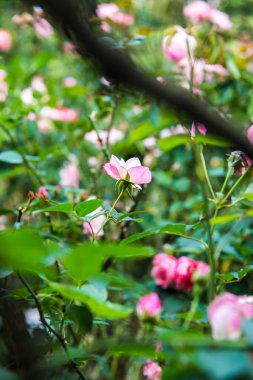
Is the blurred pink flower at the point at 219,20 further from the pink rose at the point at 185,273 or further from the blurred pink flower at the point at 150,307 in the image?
the blurred pink flower at the point at 150,307

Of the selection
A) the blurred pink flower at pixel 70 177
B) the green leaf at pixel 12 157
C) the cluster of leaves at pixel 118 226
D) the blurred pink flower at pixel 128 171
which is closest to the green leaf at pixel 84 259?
the cluster of leaves at pixel 118 226

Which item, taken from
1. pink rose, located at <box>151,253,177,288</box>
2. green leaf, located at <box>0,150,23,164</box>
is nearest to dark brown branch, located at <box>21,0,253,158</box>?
pink rose, located at <box>151,253,177,288</box>

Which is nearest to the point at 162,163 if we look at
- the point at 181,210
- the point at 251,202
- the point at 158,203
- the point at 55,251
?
the point at 158,203

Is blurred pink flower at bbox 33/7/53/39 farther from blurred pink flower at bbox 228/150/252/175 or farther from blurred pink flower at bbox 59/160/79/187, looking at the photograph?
blurred pink flower at bbox 59/160/79/187

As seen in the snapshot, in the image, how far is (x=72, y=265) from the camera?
15.1 inches

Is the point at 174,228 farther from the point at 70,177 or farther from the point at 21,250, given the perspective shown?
the point at 70,177

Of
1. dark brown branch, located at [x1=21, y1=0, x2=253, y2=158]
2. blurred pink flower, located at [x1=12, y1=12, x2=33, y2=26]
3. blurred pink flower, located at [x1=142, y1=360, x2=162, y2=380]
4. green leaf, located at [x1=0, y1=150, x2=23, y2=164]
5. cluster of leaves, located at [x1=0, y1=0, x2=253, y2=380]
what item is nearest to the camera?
dark brown branch, located at [x1=21, y1=0, x2=253, y2=158]

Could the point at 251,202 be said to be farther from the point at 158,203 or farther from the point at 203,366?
the point at 158,203

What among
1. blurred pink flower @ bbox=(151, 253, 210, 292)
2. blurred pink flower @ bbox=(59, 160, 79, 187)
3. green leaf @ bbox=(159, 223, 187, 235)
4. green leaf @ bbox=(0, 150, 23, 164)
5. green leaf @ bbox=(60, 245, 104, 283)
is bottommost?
blurred pink flower @ bbox=(59, 160, 79, 187)

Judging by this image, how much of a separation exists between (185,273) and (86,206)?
1.17 ft

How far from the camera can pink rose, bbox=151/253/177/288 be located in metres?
0.95

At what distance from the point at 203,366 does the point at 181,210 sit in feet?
4.56

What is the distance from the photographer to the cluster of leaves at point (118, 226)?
1.29ft

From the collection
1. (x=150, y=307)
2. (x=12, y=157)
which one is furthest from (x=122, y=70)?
(x=12, y=157)
